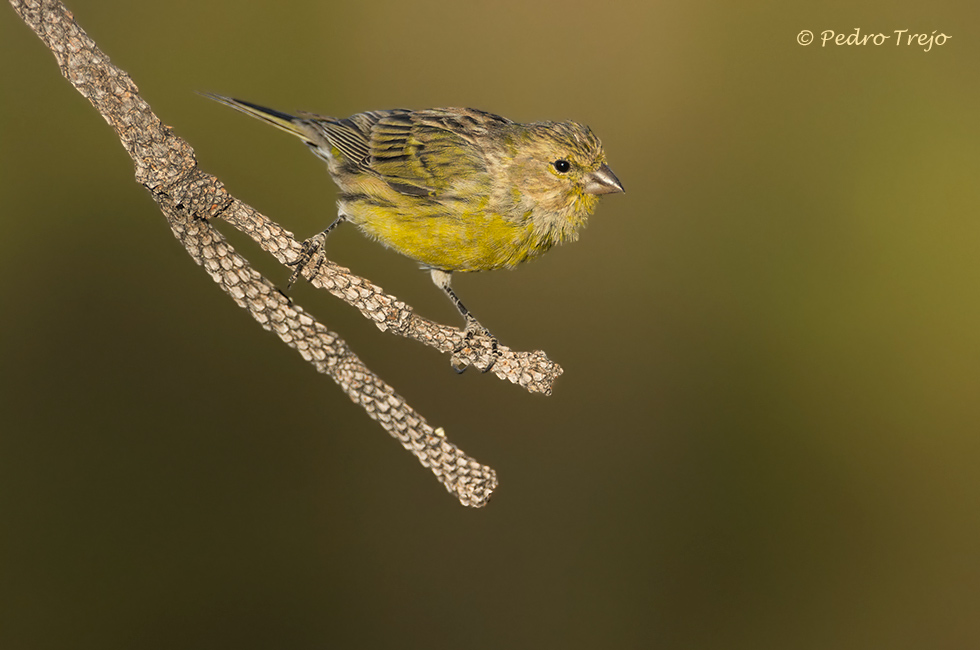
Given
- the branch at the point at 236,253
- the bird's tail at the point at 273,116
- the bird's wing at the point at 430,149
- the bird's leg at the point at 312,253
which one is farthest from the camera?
the bird's wing at the point at 430,149

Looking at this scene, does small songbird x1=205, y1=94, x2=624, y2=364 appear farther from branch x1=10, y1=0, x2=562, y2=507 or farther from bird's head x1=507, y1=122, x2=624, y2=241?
branch x1=10, y1=0, x2=562, y2=507

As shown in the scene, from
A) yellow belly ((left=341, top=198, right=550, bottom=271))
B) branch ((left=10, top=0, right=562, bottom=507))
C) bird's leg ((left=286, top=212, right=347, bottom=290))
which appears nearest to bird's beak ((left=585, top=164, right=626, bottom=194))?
yellow belly ((left=341, top=198, right=550, bottom=271))

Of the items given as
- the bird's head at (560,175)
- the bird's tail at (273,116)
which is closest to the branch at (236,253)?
the bird's tail at (273,116)

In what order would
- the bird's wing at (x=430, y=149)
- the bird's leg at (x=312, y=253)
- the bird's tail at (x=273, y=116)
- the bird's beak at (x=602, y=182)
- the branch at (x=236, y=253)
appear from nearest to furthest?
the branch at (x=236, y=253) → the bird's leg at (x=312, y=253) → the bird's tail at (x=273, y=116) → the bird's beak at (x=602, y=182) → the bird's wing at (x=430, y=149)

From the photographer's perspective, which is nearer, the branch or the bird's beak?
the branch

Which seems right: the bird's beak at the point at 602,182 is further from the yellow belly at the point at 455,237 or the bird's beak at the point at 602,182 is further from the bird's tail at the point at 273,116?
the bird's tail at the point at 273,116

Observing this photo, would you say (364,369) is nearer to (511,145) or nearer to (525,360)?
(525,360)

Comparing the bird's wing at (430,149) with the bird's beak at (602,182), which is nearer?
the bird's beak at (602,182)
